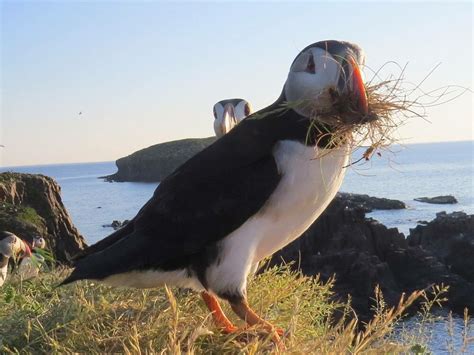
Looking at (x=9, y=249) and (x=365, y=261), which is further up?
(x=9, y=249)

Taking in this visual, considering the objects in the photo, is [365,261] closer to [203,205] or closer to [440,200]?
[203,205]

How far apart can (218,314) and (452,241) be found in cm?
3108

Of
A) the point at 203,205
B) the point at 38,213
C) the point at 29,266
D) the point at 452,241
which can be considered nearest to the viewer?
the point at 203,205

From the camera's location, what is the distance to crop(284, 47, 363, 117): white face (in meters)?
3.74

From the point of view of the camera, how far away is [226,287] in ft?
12.9

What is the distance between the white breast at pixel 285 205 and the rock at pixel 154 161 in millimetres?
59580

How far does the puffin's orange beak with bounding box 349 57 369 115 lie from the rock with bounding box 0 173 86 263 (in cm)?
859

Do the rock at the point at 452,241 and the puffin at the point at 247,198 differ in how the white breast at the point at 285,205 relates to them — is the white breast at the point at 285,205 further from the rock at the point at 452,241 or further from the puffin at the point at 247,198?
the rock at the point at 452,241

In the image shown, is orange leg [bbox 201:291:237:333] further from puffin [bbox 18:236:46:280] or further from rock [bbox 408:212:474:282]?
rock [bbox 408:212:474:282]

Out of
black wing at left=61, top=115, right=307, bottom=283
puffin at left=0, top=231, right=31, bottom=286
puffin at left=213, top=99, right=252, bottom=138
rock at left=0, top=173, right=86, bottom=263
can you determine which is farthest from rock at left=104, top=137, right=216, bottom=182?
black wing at left=61, top=115, right=307, bottom=283

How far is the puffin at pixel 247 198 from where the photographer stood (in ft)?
12.6

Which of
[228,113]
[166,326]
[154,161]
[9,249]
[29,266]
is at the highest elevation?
[228,113]

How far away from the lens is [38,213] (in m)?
13.5

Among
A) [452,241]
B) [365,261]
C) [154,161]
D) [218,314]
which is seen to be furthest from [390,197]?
[218,314]
